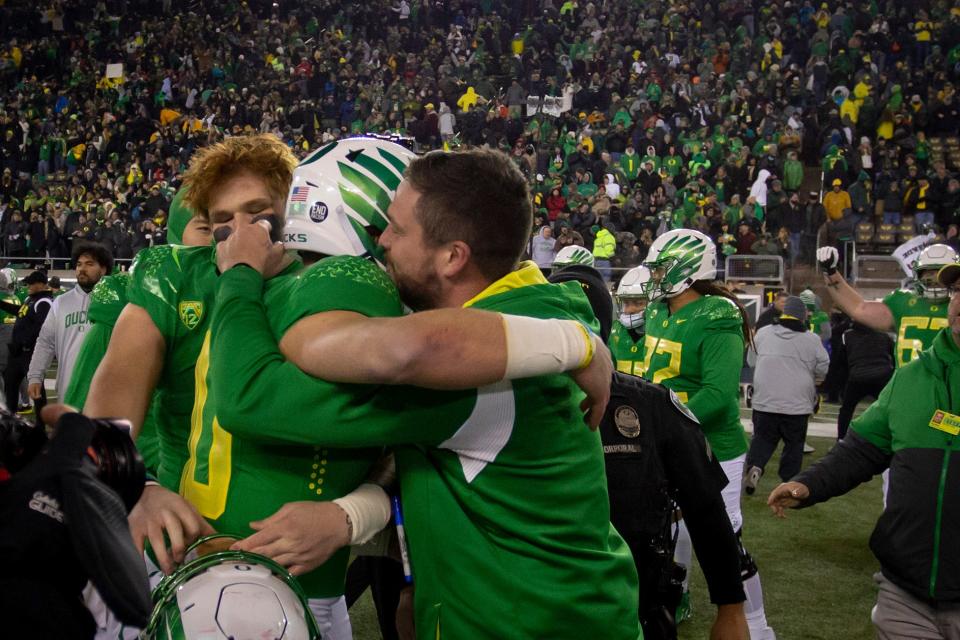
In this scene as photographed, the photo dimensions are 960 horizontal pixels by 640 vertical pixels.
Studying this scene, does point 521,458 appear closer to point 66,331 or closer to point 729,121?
point 66,331

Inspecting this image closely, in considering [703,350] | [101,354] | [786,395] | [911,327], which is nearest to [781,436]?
[786,395]

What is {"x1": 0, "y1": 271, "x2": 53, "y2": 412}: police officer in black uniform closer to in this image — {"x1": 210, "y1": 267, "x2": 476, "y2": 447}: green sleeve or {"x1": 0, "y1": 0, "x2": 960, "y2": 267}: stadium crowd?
{"x1": 0, "y1": 0, "x2": 960, "y2": 267}: stadium crowd

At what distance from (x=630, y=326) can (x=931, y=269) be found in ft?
7.68

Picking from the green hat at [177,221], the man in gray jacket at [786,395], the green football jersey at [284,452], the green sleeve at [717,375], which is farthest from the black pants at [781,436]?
the green football jersey at [284,452]

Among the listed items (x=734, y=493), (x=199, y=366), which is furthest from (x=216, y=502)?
(x=734, y=493)

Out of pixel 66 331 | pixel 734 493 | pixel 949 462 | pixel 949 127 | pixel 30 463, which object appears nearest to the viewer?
pixel 30 463

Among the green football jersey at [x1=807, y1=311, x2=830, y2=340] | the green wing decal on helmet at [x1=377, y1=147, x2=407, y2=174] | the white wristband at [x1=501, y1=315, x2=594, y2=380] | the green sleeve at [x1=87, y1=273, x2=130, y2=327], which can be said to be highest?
the green wing decal on helmet at [x1=377, y1=147, x2=407, y2=174]

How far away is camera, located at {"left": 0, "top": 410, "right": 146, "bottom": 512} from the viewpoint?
1.24 m

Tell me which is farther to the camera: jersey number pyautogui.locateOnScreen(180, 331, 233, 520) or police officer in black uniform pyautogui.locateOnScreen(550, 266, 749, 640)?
police officer in black uniform pyautogui.locateOnScreen(550, 266, 749, 640)

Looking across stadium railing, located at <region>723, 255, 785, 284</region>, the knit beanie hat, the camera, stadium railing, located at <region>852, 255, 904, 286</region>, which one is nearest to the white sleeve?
the knit beanie hat

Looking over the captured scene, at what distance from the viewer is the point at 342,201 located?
2.10 m

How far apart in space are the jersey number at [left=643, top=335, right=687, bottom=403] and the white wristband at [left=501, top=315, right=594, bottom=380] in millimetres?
4093

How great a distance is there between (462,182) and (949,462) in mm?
2510

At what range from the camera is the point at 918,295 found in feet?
24.2
